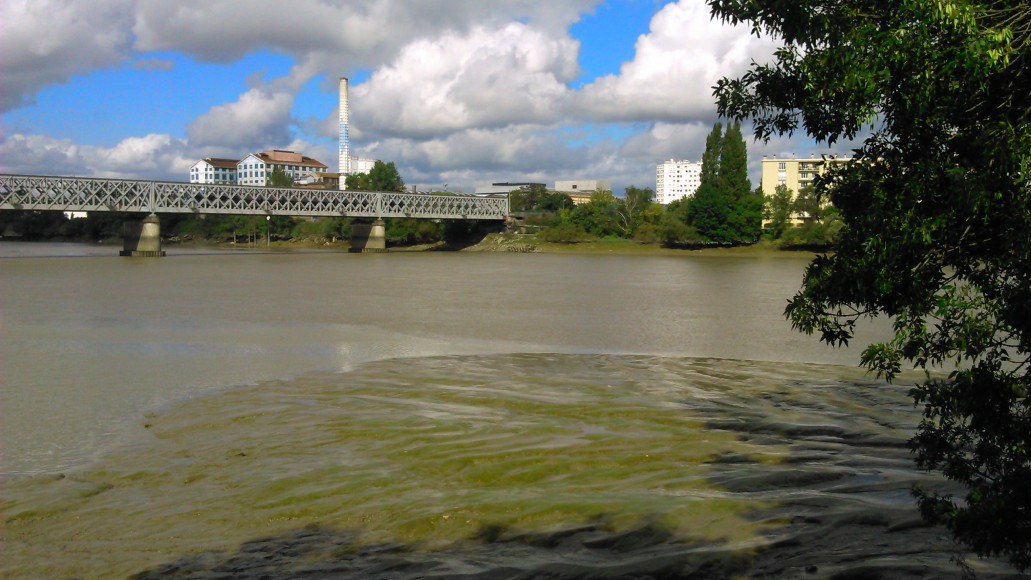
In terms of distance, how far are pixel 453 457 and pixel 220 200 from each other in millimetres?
113024

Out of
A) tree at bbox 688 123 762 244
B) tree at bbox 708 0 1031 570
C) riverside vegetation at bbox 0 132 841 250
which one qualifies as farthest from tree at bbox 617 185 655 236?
tree at bbox 708 0 1031 570

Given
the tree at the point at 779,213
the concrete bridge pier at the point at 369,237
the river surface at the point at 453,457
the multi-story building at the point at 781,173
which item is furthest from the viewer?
the multi-story building at the point at 781,173

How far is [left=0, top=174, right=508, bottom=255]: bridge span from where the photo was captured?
92625 millimetres

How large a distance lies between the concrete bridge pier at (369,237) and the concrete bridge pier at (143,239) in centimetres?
3521

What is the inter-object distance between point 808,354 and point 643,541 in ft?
53.3

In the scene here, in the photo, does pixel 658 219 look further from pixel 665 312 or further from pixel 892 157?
pixel 892 157

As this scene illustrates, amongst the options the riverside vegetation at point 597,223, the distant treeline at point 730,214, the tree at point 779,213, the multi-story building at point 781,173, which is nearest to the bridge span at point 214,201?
the riverside vegetation at point 597,223

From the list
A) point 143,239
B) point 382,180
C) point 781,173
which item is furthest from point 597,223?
point 143,239

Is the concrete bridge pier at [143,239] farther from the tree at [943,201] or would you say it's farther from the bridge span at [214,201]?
the tree at [943,201]

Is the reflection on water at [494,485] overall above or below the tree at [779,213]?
below

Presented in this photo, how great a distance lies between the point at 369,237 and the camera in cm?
12962

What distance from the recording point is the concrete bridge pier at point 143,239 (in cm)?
9638

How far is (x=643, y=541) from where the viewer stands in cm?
891

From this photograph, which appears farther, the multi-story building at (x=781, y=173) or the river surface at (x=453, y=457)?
the multi-story building at (x=781, y=173)
